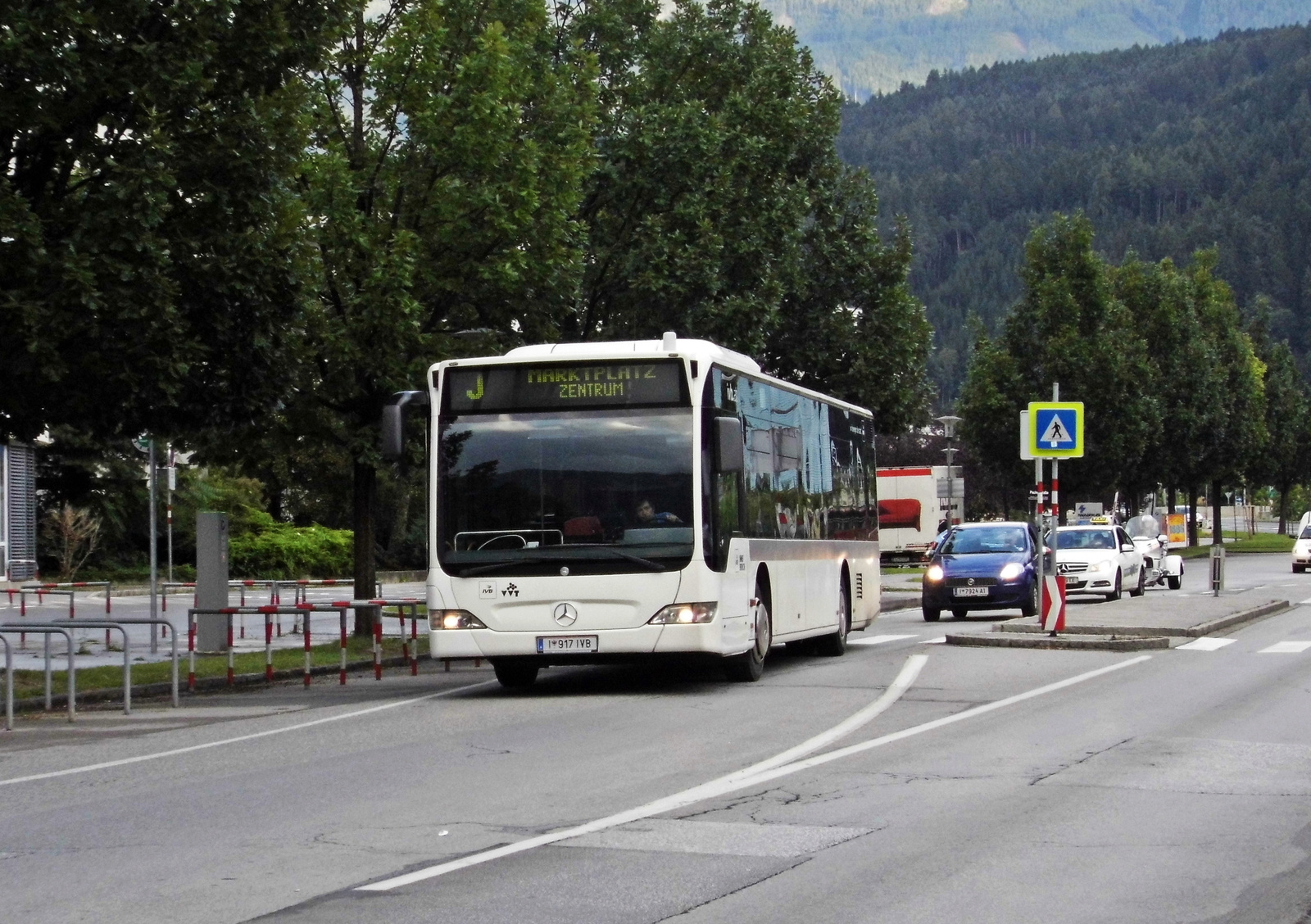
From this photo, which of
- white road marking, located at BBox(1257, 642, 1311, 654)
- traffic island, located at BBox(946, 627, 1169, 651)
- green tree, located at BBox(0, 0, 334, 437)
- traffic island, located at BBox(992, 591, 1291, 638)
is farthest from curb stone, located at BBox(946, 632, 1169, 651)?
green tree, located at BBox(0, 0, 334, 437)

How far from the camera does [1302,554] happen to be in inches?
2328

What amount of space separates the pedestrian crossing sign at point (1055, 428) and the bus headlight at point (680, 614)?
28.4ft

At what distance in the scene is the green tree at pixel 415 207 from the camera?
77.5 ft

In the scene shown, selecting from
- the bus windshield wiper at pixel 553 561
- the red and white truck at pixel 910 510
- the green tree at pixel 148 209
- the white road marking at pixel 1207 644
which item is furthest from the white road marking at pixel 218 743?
the red and white truck at pixel 910 510

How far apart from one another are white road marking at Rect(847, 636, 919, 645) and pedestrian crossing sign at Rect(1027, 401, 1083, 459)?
358 cm

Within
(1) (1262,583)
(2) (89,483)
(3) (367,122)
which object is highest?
(3) (367,122)

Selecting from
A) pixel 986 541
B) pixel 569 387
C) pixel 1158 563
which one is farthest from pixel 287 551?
pixel 569 387

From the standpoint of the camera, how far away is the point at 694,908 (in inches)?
281

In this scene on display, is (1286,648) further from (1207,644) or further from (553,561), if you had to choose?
(553,561)

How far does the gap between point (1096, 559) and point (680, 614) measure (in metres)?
22.7

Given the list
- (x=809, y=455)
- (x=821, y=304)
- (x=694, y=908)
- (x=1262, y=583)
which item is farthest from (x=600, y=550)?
(x=1262, y=583)

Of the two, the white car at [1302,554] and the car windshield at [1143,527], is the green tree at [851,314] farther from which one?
the white car at [1302,554]

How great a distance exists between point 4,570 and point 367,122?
3052cm

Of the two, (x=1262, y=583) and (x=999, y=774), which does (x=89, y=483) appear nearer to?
(x=1262, y=583)
